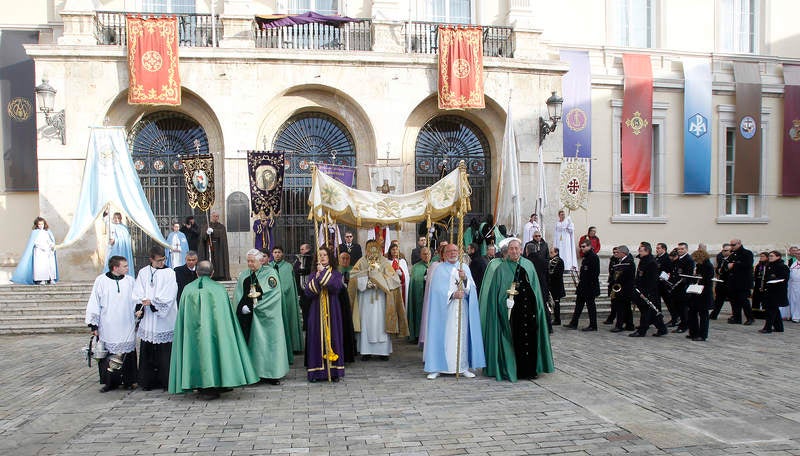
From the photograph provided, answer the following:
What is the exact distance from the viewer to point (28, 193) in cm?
1625

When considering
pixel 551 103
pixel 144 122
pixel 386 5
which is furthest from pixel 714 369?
pixel 144 122

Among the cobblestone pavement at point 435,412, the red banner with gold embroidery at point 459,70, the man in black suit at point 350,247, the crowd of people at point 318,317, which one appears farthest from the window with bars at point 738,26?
the man in black suit at point 350,247

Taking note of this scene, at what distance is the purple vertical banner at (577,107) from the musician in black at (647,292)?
7.39 meters

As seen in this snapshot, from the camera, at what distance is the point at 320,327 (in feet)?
26.6

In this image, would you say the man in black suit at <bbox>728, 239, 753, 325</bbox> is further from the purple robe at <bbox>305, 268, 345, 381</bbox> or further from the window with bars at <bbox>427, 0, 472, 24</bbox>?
the window with bars at <bbox>427, 0, 472, 24</bbox>

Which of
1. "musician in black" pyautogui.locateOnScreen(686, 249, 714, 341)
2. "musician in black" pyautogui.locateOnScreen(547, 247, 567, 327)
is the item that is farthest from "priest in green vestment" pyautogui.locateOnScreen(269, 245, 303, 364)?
"musician in black" pyautogui.locateOnScreen(686, 249, 714, 341)

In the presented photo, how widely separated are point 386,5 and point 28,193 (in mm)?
11007

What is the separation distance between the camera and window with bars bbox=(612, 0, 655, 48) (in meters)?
19.4

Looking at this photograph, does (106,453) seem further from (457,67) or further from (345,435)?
(457,67)

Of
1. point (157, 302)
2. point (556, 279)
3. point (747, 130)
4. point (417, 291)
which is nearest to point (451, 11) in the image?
point (556, 279)

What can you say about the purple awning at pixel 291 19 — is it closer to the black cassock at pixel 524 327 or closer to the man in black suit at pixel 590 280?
the man in black suit at pixel 590 280

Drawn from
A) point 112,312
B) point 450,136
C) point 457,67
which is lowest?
point 112,312

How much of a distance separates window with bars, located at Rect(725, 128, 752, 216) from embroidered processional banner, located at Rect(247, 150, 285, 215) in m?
14.8

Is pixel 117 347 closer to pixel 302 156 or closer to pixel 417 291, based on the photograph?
pixel 417 291
